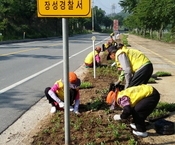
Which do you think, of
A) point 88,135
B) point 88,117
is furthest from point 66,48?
point 88,117

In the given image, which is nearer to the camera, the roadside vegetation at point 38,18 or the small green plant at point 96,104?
the small green plant at point 96,104

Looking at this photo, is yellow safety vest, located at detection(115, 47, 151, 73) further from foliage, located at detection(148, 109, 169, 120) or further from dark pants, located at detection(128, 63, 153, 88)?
foliage, located at detection(148, 109, 169, 120)

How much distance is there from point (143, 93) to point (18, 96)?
3707 millimetres

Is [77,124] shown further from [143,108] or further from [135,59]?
[135,59]

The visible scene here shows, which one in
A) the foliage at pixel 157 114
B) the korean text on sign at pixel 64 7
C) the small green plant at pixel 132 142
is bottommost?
the foliage at pixel 157 114

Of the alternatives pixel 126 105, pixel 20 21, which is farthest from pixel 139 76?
pixel 20 21

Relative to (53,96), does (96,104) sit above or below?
below

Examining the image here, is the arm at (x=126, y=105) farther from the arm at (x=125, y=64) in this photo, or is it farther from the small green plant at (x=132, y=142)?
the arm at (x=125, y=64)

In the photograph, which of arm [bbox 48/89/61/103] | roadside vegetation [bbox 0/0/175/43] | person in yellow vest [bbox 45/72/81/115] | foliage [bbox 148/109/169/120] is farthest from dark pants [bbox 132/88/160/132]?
roadside vegetation [bbox 0/0/175/43]

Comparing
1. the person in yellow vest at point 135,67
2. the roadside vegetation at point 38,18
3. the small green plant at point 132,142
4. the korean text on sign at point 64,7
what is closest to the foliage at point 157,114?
the person in yellow vest at point 135,67

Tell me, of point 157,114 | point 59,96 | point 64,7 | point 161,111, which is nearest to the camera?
point 64,7

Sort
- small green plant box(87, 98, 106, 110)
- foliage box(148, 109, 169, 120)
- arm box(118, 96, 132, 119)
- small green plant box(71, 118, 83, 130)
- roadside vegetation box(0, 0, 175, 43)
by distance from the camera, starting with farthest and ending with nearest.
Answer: roadside vegetation box(0, 0, 175, 43) → small green plant box(87, 98, 106, 110) → foliage box(148, 109, 169, 120) → small green plant box(71, 118, 83, 130) → arm box(118, 96, 132, 119)

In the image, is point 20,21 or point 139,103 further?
point 20,21

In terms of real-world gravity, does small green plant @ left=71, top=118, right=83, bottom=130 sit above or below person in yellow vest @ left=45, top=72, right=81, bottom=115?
below
